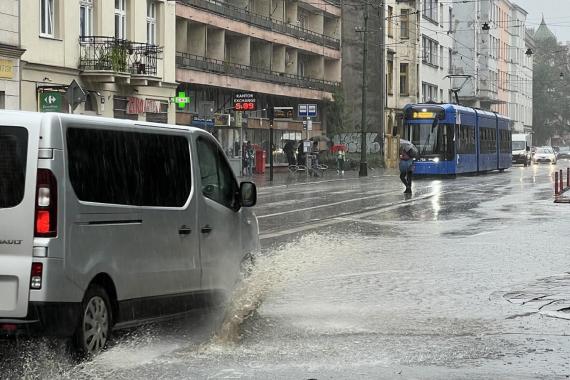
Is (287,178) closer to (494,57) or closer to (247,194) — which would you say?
(247,194)

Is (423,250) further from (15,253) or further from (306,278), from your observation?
(15,253)

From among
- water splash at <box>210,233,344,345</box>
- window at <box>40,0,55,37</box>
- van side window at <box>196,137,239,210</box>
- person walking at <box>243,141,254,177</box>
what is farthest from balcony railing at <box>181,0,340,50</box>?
van side window at <box>196,137,239,210</box>

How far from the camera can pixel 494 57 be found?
10406 cm

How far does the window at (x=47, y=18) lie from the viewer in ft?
106

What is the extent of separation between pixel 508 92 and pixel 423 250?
101708mm

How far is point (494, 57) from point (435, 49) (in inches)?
895

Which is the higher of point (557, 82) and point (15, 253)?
point (557, 82)

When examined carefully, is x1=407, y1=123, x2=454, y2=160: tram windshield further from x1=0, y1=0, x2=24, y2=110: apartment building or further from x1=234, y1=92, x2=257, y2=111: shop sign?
x1=0, y1=0, x2=24, y2=110: apartment building

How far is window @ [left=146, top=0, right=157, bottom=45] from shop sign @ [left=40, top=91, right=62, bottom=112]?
27.2ft

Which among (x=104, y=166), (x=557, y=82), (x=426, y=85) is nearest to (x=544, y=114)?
(x=557, y=82)

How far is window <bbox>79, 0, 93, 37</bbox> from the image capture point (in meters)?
34.5

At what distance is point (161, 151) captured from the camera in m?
7.85

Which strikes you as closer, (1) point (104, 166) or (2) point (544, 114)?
(1) point (104, 166)

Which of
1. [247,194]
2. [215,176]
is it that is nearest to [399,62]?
[247,194]
